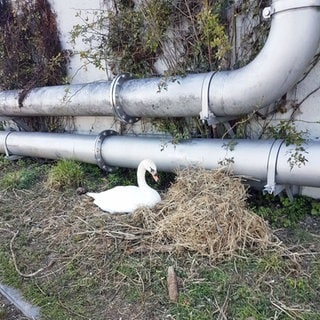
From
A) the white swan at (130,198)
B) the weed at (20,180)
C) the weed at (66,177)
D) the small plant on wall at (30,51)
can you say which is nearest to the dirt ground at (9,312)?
the white swan at (130,198)

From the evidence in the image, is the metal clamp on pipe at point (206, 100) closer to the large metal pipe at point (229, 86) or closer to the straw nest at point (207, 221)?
the large metal pipe at point (229, 86)

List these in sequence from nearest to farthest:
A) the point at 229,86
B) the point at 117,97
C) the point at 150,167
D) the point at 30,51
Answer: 1. the point at 229,86
2. the point at 150,167
3. the point at 117,97
4. the point at 30,51

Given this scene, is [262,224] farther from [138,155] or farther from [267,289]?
[138,155]

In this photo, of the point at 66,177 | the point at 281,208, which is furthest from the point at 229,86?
the point at 66,177

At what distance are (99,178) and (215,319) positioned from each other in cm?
268

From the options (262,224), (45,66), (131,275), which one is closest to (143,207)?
(131,275)

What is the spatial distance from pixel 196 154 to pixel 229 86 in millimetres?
699

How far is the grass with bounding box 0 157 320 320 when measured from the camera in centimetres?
212

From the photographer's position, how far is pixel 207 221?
260 centimetres

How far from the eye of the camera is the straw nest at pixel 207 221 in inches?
101

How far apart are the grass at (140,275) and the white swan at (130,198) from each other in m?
0.11

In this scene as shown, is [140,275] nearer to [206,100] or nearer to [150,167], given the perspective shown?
[150,167]

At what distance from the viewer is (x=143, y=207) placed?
3074 mm

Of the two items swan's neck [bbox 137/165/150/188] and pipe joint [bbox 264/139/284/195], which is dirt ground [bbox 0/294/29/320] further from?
pipe joint [bbox 264/139/284/195]
